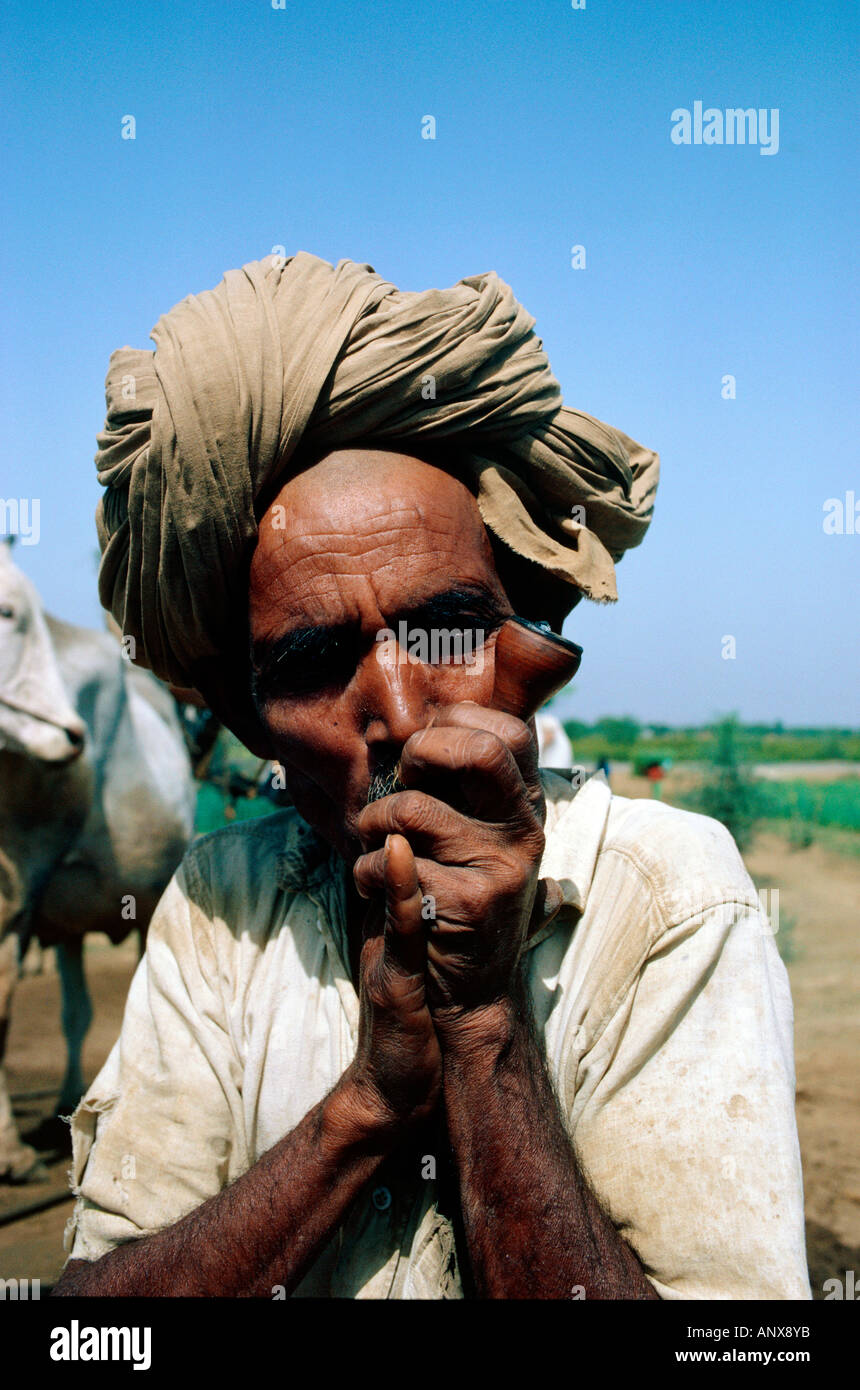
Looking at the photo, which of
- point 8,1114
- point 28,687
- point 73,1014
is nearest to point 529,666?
point 28,687

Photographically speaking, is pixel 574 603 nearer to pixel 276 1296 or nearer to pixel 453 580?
pixel 453 580

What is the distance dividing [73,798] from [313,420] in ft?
16.9

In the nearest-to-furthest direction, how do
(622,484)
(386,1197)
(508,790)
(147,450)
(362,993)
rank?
(508,790), (362,993), (386,1197), (147,450), (622,484)

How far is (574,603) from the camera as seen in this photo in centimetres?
212

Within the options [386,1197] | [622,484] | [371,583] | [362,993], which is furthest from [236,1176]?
[622,484]

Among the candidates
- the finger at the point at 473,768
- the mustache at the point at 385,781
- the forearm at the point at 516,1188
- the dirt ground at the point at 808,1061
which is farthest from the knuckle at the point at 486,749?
the dirt ground at the point at 808,1061

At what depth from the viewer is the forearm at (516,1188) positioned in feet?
4.77

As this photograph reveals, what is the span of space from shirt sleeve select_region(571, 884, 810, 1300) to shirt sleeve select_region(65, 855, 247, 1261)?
67 centimetres

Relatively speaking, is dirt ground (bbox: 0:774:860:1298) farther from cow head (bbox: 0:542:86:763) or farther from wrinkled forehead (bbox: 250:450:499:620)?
wrinkled forehead (bbox: 250:450:499:620)

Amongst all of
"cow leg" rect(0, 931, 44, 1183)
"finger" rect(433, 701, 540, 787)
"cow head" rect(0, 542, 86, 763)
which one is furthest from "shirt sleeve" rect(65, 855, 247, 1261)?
"cow leg" rect(0, 931, 44, 1183)

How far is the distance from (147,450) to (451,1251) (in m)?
1.46

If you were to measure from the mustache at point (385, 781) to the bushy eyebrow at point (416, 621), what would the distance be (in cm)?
25

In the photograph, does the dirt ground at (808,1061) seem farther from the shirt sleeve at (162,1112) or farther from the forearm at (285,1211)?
the forearm at (285,1211)

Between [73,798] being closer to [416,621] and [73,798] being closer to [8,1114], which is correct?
[8,1114]
